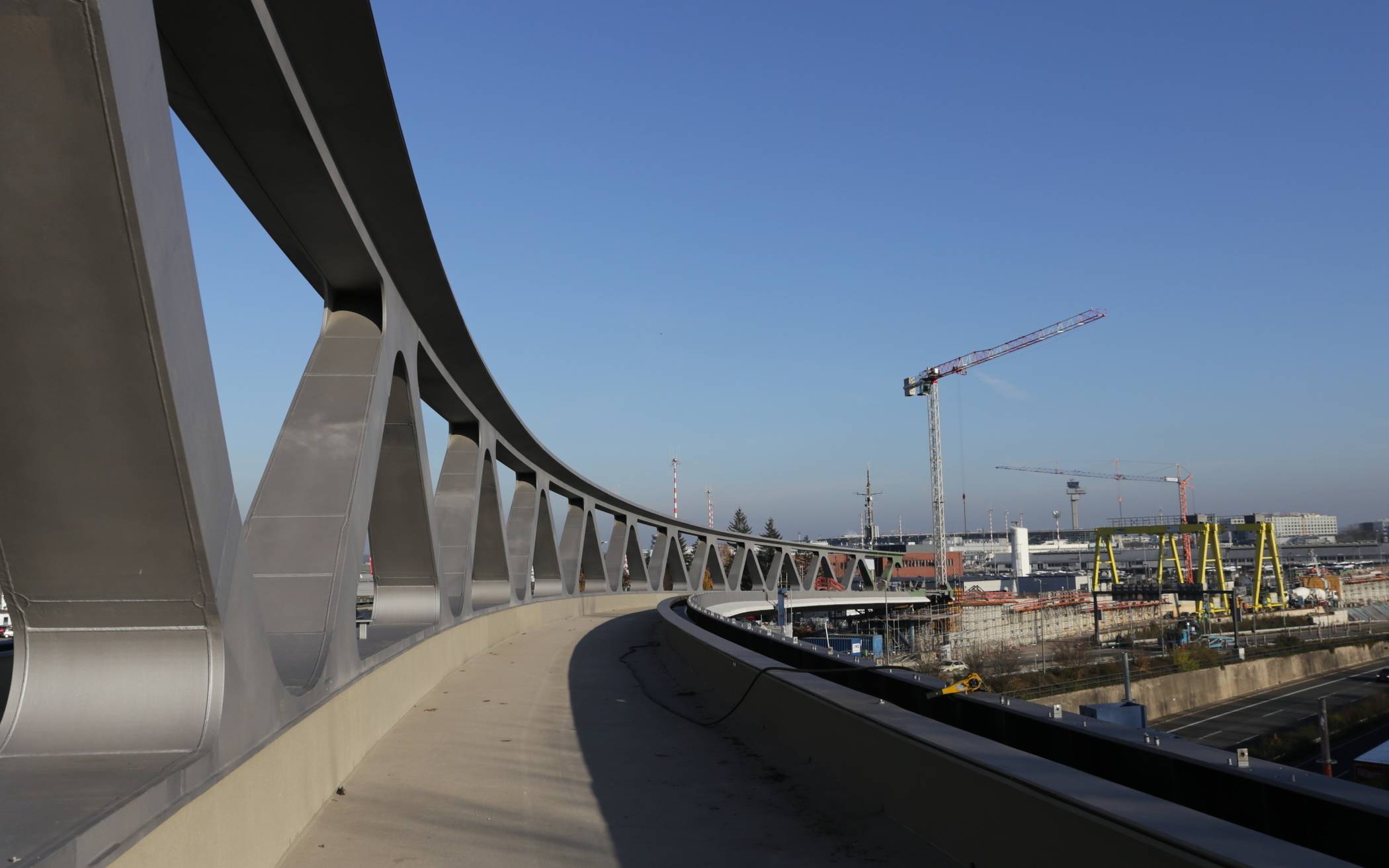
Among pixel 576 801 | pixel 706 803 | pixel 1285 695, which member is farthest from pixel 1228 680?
pixel 576 801

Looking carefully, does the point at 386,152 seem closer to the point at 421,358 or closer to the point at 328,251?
the point at 328,251

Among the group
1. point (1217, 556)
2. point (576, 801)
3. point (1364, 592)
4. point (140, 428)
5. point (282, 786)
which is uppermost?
point (1217, 556)

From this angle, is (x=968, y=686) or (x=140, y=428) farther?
(x=968, y=686)

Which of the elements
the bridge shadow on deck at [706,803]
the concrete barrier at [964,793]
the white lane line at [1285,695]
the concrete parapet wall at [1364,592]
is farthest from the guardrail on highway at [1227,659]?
the concrete parapet wall at [1364,592]

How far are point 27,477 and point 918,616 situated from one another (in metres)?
Result: 70.5

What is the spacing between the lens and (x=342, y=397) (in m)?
8.62

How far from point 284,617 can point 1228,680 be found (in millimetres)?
40877

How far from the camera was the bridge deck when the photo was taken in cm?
549

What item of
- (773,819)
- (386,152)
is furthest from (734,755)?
(386,152)

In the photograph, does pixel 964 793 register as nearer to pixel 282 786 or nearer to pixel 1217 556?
pixel 282 786

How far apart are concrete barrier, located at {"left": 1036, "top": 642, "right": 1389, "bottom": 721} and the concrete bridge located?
86.4ft

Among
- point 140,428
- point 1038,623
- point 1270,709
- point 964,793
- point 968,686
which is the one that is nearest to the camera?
point 140,428

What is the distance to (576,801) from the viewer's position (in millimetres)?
6770

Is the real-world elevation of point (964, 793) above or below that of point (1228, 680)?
above
